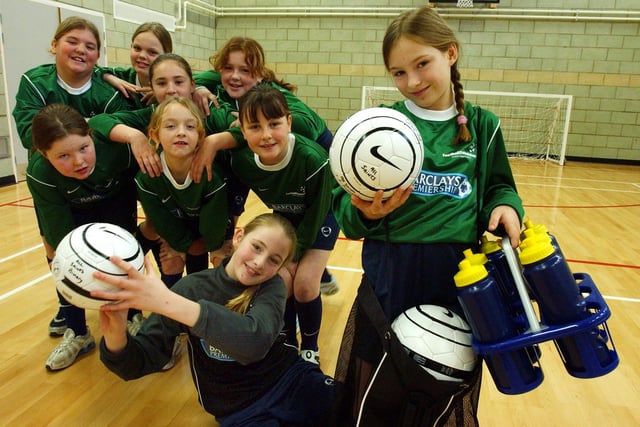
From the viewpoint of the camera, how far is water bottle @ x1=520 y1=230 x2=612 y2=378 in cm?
115


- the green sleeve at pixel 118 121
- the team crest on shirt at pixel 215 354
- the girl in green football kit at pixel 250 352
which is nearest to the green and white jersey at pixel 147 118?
the green sleeve at pixel 118 121

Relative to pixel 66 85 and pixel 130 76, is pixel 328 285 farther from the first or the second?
pixel 66 85

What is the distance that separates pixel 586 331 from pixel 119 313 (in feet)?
4.25

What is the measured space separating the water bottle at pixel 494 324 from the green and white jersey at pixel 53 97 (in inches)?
89.6

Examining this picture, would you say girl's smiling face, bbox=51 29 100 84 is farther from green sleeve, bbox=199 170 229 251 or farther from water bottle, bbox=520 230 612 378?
water bottle, bbox=520 230 612 378

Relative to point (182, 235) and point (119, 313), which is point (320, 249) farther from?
point (119, 313)

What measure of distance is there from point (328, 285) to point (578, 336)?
229cm

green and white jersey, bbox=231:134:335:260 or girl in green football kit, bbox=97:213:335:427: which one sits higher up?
green and white jersey, bbox=231:134:335:260

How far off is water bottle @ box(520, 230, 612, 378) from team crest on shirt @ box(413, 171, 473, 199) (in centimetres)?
30

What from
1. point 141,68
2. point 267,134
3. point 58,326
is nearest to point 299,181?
point 267,134

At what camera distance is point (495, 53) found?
9.79 m

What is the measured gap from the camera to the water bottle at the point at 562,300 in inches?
45.3

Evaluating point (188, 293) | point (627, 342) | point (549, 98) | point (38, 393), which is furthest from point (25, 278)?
point (549, 98)

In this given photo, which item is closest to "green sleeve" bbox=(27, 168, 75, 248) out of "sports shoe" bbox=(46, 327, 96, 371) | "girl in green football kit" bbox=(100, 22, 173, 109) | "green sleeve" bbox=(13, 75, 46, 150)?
"green sleeve" bbox=(13, 75, 46, 150)
